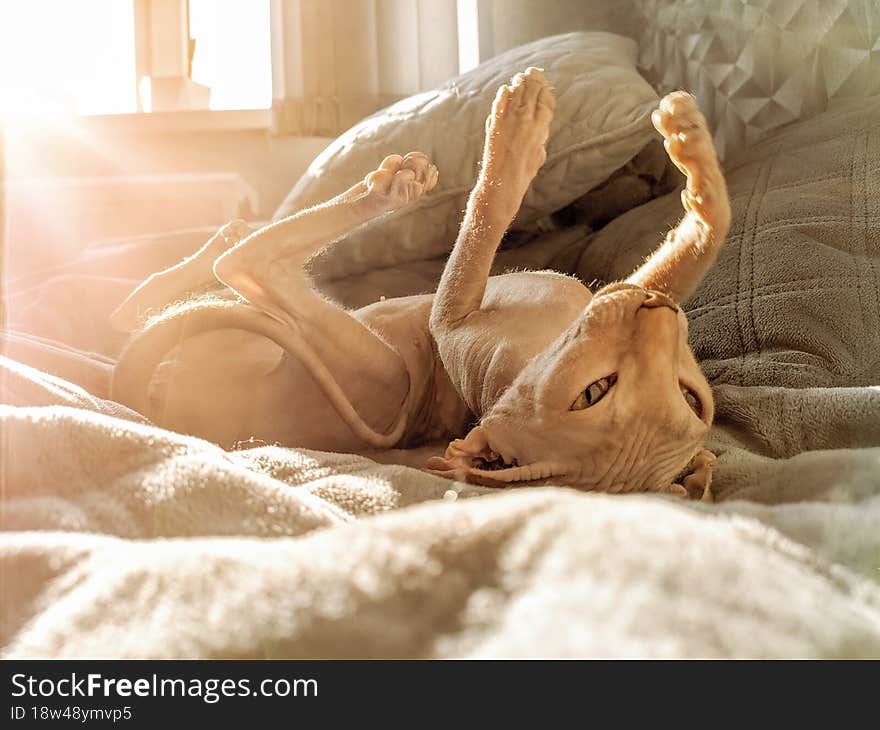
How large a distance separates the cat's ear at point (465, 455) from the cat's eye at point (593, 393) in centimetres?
10

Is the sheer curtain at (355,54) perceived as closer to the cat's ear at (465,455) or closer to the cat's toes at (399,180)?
the cat's toes at (399,180)

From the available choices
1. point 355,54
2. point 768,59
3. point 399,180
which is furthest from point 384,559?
point 355,54

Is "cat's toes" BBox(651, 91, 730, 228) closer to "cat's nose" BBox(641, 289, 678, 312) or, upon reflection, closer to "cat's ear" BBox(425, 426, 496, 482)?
"cat's nose" BBox(641, 289, 678, 312)

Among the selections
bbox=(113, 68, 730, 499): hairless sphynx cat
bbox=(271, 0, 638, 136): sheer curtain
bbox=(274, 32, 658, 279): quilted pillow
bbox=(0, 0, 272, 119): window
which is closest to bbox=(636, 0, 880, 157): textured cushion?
bbox=(274, 32, 658, 279): quilted pillow

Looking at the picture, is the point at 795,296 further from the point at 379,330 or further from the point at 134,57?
the point at 134,57

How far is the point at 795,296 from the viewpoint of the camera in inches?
39.7

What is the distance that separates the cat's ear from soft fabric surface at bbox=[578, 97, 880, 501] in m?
0.21

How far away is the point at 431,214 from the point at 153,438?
878 millimetres

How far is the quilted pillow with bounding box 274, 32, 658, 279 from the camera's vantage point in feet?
4.14

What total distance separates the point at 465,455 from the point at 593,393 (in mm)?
132

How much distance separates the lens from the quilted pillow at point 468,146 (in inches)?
49.6

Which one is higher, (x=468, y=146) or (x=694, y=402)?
(x=468, y=146)
